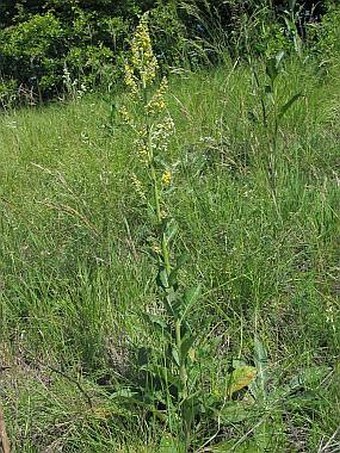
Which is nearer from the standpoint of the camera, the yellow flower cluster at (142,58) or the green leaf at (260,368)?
the yellow flower cluster at (142,58)

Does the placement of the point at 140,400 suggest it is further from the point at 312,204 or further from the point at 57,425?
the point at 312,204

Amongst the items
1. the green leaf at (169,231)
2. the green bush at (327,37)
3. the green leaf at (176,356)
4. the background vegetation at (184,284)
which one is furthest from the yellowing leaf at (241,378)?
the green bush at (327,37)

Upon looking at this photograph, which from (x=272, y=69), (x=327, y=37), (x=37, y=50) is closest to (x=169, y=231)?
(x=272, y=69)

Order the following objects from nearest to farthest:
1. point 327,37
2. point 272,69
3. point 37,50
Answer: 1. point 272,69
2. point 327,37
3. point 37,50

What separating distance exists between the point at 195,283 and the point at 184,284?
0.12ft

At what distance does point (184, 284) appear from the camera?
2.41m

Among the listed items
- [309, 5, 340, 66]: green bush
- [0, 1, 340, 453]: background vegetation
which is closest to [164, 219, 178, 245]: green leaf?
[0, 1, 340, 453]: background vegetation

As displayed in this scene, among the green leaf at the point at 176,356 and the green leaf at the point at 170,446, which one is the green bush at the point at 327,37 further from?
the green leaf at the point at 170,446

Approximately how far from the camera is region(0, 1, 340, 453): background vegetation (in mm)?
1952

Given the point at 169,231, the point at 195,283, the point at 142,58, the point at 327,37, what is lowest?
the point at 195,283

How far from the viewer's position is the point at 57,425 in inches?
79.1

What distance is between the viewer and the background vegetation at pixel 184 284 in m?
1.95

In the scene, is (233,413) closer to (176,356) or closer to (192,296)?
(176,356)

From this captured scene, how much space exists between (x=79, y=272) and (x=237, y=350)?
63 cm
